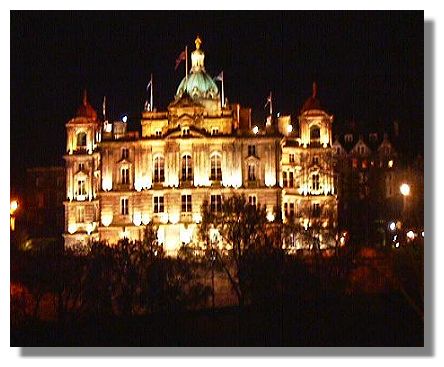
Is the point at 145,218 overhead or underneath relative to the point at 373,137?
underneath

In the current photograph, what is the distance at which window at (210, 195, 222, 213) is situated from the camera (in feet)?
87.8

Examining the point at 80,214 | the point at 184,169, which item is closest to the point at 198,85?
the point at 184,169

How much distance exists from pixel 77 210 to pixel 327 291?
1640cm

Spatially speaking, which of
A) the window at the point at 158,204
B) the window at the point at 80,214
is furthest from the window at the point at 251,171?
the window at the point at 80,214

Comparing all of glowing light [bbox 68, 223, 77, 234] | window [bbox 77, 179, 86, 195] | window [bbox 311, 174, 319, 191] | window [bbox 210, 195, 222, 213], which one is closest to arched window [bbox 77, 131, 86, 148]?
window [bbox 77, 179, 86, 195]

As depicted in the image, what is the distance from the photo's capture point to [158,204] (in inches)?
1107

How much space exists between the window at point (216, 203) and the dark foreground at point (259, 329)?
14.0 metres

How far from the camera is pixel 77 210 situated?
2925 centimetres

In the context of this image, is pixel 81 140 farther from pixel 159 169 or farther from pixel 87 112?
pixel 159 169

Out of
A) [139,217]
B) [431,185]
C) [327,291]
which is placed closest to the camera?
[431,185]

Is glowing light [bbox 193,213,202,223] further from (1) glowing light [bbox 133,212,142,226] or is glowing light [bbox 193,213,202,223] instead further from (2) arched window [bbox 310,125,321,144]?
(2) arched window [bbox 310,125,321,144]

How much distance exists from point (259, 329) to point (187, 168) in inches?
666
